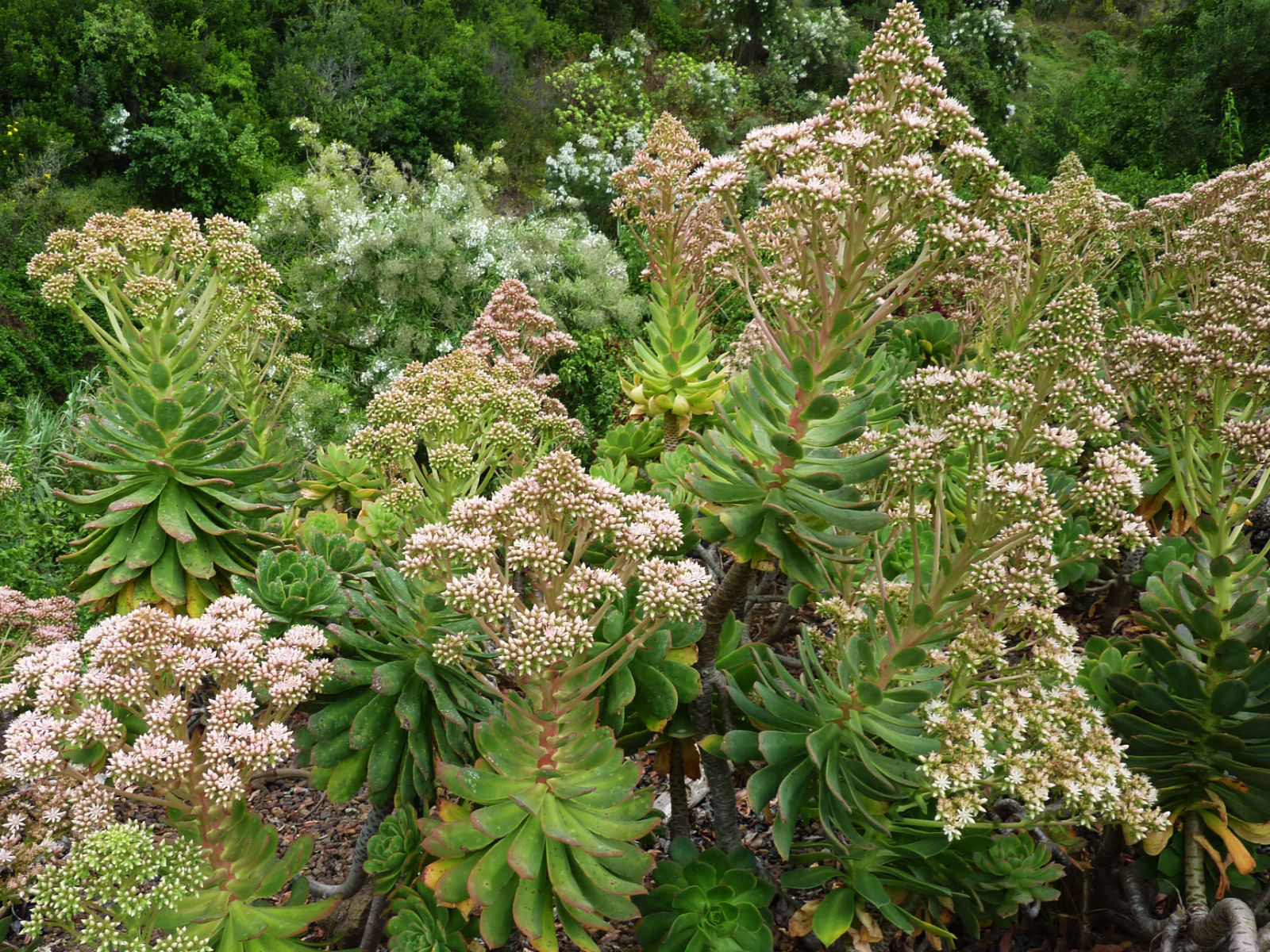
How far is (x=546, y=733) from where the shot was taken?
6.28 feet

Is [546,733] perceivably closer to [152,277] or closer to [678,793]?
[678,793]

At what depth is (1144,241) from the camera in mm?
4609

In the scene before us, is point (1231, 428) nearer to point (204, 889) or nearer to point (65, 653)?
point (204, 889)

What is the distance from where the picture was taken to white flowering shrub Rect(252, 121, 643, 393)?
25.3 feet

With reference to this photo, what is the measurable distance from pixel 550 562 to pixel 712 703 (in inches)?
31.2

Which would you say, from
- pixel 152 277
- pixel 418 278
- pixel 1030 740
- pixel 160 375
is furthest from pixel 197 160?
pixel 1030 740

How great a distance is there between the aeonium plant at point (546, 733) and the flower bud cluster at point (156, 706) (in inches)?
17.4

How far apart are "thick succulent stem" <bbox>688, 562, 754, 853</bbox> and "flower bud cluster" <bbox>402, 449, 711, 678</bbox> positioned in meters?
0.20

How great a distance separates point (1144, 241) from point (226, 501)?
5.17m

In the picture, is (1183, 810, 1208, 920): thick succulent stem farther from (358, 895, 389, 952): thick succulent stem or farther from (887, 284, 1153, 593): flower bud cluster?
(358, 895, 389, 952): thick succulent stem

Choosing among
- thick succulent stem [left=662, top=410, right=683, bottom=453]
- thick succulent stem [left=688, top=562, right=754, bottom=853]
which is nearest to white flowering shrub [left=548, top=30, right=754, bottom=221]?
thick succulent stem [left=662, top=410, right=683, bottom=453]

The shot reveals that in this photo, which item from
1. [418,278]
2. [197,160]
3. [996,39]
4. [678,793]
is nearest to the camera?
[678,793]

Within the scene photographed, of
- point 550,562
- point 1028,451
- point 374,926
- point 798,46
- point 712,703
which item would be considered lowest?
point 374,926

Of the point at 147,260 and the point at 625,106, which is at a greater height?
the point at 625,106
